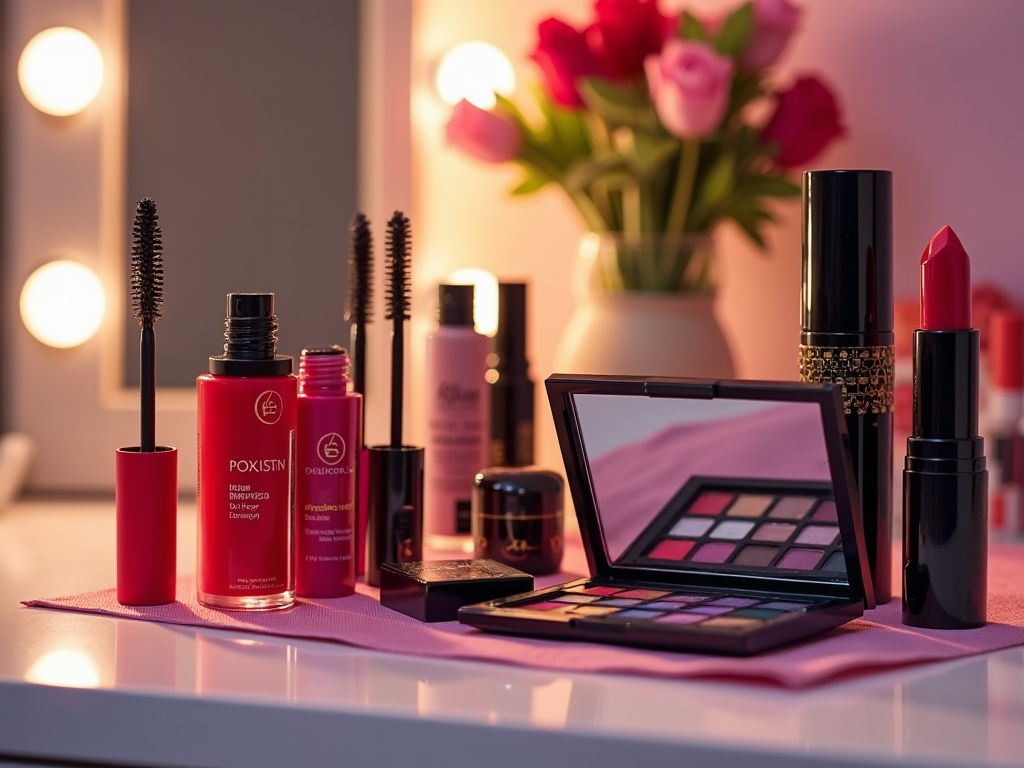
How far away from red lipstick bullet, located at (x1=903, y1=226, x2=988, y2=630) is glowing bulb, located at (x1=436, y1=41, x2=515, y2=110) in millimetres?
810

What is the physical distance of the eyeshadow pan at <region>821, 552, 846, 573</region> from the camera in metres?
0.85

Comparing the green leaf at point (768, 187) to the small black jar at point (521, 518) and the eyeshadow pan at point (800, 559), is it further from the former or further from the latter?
the eyeshadow pan at point (800, 559)

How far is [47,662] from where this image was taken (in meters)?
0.77

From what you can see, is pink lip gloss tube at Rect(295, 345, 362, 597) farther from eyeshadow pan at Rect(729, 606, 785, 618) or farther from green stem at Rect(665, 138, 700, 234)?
green stem at Rect(665, 138, 700, 234)

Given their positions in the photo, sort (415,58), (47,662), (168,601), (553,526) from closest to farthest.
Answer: (47,662) < (168,601) < (553,526) < (415,58)

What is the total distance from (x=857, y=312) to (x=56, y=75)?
925 mm

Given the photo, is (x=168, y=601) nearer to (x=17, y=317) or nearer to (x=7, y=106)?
(x=17, y=317)

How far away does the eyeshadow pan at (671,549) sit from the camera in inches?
35.8

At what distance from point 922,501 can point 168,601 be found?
0.49m

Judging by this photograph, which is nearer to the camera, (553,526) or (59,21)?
(553,526)

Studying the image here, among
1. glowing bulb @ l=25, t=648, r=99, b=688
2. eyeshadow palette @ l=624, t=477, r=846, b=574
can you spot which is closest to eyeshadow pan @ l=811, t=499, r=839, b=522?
eyeshadow palette @ l=624, t=477, r=846, b=574

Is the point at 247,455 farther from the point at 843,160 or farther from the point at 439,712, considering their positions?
the point at 843,160

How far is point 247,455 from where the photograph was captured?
2.85ft

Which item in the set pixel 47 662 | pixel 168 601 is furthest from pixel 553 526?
pixel 47 662
